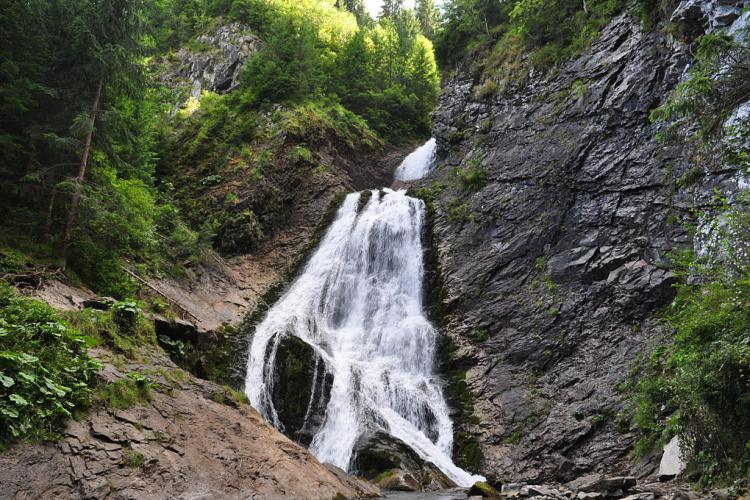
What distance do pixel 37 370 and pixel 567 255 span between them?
16001 millimetres

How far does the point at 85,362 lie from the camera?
9.01m

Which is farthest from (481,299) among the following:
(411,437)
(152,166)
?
(152,166)

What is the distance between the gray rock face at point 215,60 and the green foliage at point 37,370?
30055 millimetres

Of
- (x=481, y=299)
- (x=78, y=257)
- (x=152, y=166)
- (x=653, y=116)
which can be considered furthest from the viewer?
(x=152, y=166)

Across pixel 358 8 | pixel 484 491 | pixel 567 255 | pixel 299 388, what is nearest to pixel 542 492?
pixel 484 491

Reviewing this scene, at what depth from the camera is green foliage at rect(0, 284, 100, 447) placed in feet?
23.9

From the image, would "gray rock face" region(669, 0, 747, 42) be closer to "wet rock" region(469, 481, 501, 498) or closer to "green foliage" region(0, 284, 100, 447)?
"wet rock" region(469, 481, 501, 498)

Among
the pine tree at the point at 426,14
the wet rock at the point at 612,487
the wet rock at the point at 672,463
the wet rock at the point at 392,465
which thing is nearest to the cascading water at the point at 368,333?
the wet rock at the point at 392,465

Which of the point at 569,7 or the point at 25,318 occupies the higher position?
the point at 569,7

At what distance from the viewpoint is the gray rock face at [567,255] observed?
14.5 meters

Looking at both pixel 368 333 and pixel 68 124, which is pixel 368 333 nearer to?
pixel 368 333

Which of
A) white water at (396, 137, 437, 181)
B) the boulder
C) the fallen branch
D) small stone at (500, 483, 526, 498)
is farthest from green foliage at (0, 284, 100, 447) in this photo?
white water at (396, 137, 437, 181)

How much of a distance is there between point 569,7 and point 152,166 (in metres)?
22.2

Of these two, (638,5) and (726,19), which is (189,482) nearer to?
(726,19)
